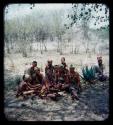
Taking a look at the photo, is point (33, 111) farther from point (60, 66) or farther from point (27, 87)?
point (60, 66)

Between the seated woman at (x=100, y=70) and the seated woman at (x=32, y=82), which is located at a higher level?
the seated woman at (x=100, y=70)

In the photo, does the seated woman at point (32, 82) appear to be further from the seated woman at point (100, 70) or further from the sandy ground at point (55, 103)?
the seated woman at point (100, 70)

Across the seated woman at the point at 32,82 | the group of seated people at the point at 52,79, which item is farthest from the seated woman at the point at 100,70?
the seated woman at the point at 32,82

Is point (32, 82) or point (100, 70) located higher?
point (100, 70)

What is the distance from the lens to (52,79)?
7.93 feet

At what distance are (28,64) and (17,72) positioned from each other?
125mm

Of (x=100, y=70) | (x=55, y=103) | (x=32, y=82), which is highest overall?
(x=100, y=70)

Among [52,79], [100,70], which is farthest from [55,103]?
[100,70]

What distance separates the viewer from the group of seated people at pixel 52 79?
7.86 ft

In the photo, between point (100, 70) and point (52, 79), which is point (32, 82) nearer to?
point (52, 79)

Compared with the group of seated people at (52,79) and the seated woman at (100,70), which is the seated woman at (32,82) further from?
the seated woman at (100,70)

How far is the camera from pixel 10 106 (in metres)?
2.35

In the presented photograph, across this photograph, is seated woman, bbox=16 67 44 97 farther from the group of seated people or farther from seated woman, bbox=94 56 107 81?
seated woman, bbox=94 56 107 81

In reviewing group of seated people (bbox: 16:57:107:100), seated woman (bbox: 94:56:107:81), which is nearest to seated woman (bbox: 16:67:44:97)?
group of seated people (bbox: 16:57:107:100)
